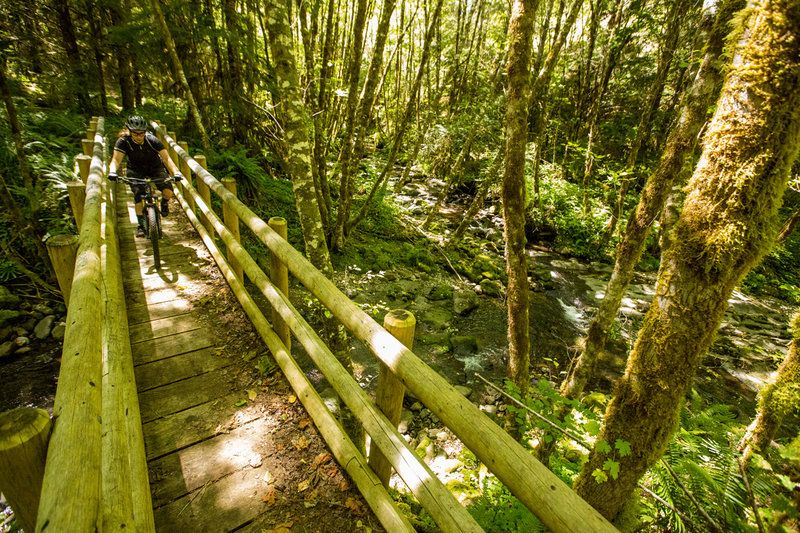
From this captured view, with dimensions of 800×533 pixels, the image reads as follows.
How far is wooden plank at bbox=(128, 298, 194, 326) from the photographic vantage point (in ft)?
11.8

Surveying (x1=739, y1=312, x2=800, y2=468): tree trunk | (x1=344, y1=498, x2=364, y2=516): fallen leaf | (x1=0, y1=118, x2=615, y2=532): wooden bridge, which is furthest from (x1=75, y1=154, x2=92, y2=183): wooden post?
(x1=739, y1=312, x2=800, y2=468): tree trunk

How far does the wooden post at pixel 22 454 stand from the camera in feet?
3.01

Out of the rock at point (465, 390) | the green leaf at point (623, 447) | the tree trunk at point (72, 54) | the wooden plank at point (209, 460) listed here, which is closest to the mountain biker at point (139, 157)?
the wooden plank at point (209, 460)

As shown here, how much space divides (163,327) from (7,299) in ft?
12.4

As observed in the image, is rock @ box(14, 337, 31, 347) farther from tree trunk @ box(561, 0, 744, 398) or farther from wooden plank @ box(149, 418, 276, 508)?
tree trunk @ box(561, 0, 744, 398)

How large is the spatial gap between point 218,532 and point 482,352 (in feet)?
20.1

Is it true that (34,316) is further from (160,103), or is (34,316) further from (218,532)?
(160,103)

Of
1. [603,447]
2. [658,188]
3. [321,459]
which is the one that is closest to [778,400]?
[658,188]

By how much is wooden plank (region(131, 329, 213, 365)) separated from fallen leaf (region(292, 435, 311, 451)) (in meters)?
1.48

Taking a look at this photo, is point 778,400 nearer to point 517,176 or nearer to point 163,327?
point 517,176

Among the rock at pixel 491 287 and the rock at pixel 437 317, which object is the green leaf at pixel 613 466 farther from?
the rock at pixel 491 287

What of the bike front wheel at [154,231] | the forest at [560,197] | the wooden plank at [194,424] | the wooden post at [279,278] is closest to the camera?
the forest at [560,197]

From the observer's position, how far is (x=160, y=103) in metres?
13.8

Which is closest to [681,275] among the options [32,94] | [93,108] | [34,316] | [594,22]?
[34,316]
